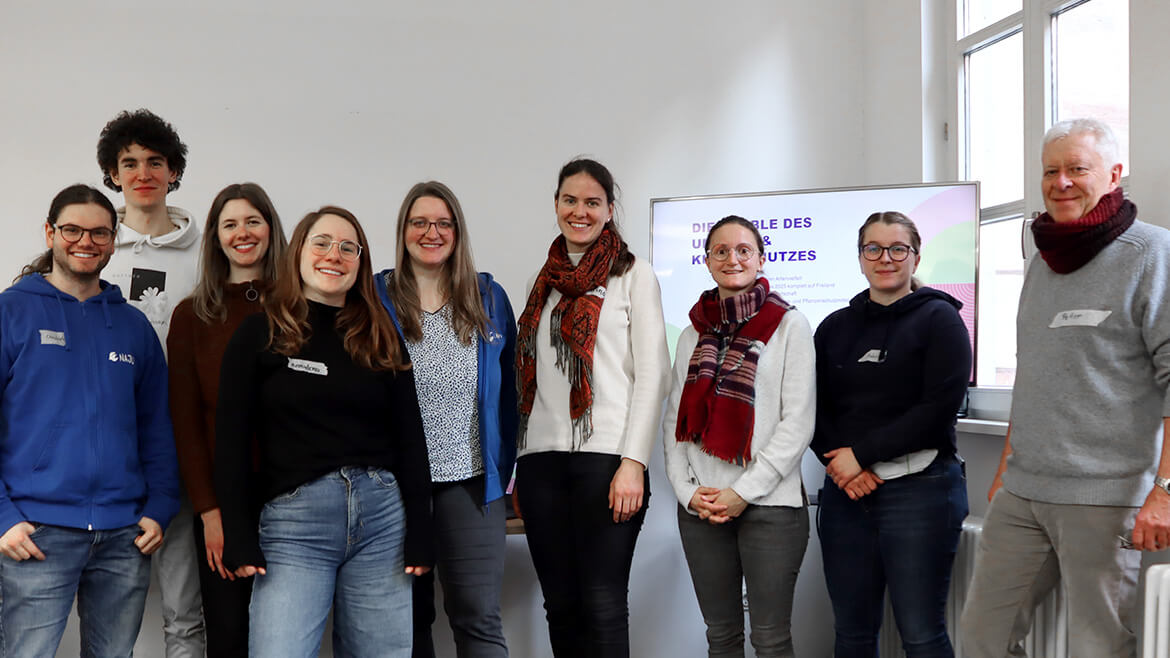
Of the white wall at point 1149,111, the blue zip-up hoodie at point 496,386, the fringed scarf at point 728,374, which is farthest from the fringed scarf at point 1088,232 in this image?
the blue zip-up hoodie at point 496,386

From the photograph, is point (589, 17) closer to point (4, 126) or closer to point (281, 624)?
point (4, 126)

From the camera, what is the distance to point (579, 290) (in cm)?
240

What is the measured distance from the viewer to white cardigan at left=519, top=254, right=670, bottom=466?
2.32 m

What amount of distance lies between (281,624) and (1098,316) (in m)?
1.93

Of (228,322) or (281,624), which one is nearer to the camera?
(281,624)

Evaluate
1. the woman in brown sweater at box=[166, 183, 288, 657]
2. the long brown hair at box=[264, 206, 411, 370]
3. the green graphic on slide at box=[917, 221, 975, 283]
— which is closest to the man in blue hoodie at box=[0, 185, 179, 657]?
the woman in brown sweater at box=[166, 183, 288, 657]

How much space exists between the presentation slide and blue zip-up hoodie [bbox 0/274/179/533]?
1.94 metres

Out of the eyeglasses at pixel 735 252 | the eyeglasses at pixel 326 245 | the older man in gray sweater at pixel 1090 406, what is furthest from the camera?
the eyeglasses at pixel 735 252

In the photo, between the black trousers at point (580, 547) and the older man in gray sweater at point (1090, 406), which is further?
the black trousers at point (580, 547)

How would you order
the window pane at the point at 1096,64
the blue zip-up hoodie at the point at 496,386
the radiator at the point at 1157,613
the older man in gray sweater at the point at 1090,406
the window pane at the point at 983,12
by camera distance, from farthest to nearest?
the window pane at the point at 983,12 < the window pane at the point at 1096,64 < the blue zip-up hoodie at the point at 496,386 < the older man in gray sweater at the point at 1090,406 < the radiator at the point at 1157,613

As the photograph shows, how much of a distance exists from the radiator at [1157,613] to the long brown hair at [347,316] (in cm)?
171

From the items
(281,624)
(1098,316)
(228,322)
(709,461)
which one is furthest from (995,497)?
(228,322)

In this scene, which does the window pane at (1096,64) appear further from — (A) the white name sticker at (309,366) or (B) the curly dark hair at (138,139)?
(B) the curly dark hair at (138,139)

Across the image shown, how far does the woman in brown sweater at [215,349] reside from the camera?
7.32ft
